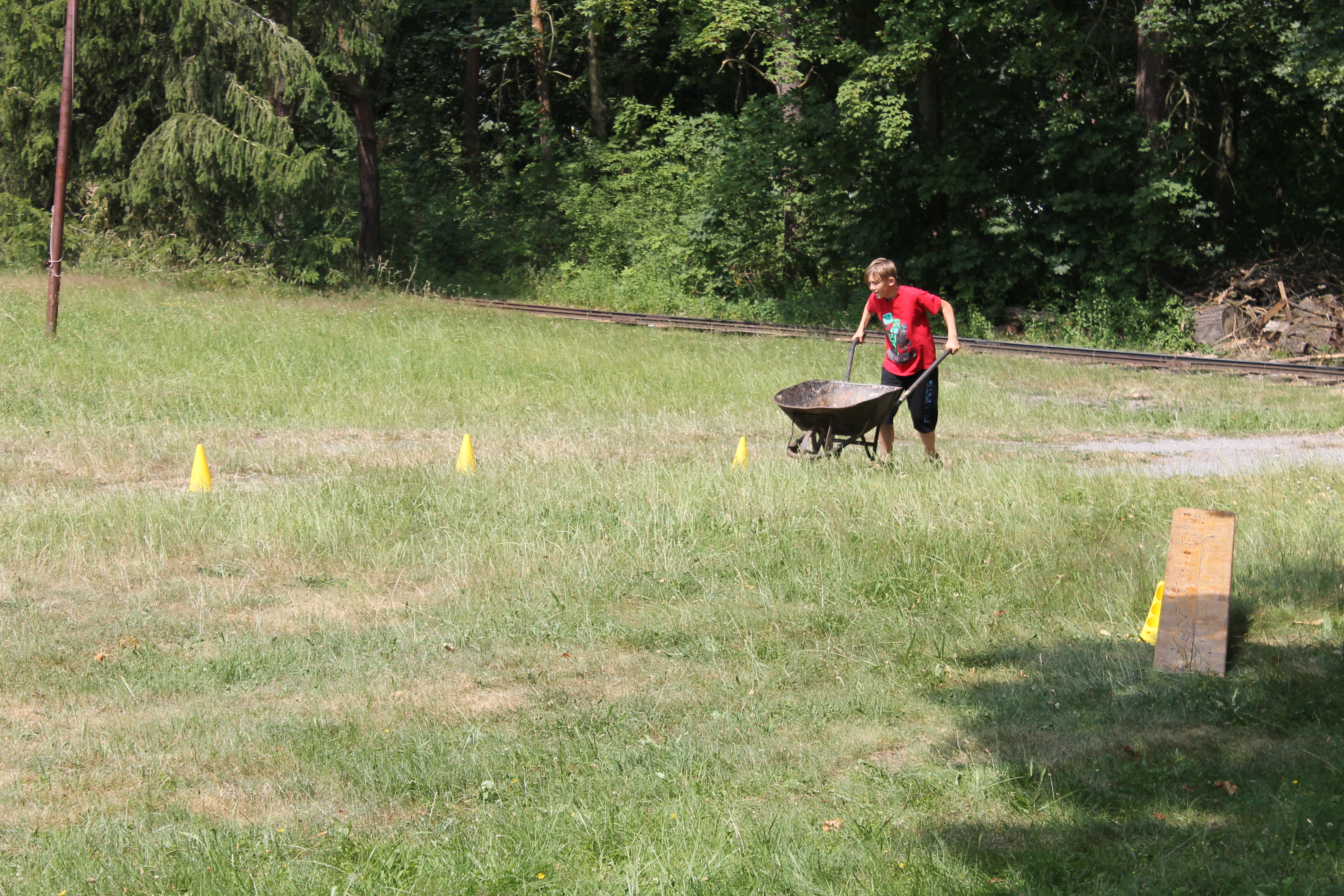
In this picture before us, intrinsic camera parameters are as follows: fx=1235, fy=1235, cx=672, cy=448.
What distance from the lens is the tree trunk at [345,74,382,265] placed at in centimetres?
3281

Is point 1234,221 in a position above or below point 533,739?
above

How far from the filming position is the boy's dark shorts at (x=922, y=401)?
33.2 ft

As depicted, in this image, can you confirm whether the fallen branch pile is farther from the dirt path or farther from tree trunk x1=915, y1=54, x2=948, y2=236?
the dirt path

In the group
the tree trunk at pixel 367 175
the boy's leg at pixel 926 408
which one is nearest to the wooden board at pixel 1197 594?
the boy's leg at pixel 926 408

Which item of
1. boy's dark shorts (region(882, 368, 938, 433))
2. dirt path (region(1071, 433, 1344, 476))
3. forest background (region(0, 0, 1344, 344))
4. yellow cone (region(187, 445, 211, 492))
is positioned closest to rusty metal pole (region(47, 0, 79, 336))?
forest background (region(0, 0, 1344, 344))

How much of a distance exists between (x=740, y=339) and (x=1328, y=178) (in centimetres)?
1549

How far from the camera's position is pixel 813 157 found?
28.5 metres

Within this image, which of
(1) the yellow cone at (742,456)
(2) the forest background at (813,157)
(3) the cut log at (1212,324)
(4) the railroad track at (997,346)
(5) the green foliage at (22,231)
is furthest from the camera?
(5) the green foliage at (22,231)

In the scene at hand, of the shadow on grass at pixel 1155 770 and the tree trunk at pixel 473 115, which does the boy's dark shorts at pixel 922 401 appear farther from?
the tree trunk at pixel 473 115

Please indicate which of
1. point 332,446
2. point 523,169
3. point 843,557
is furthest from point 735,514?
point 523,169

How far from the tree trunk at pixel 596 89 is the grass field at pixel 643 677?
27849 mm

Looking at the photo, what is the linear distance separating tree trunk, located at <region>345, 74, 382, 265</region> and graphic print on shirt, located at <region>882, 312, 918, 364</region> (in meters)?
24.3

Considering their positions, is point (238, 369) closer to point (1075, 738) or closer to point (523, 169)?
point (1075, 738)

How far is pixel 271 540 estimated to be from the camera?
7941mm
